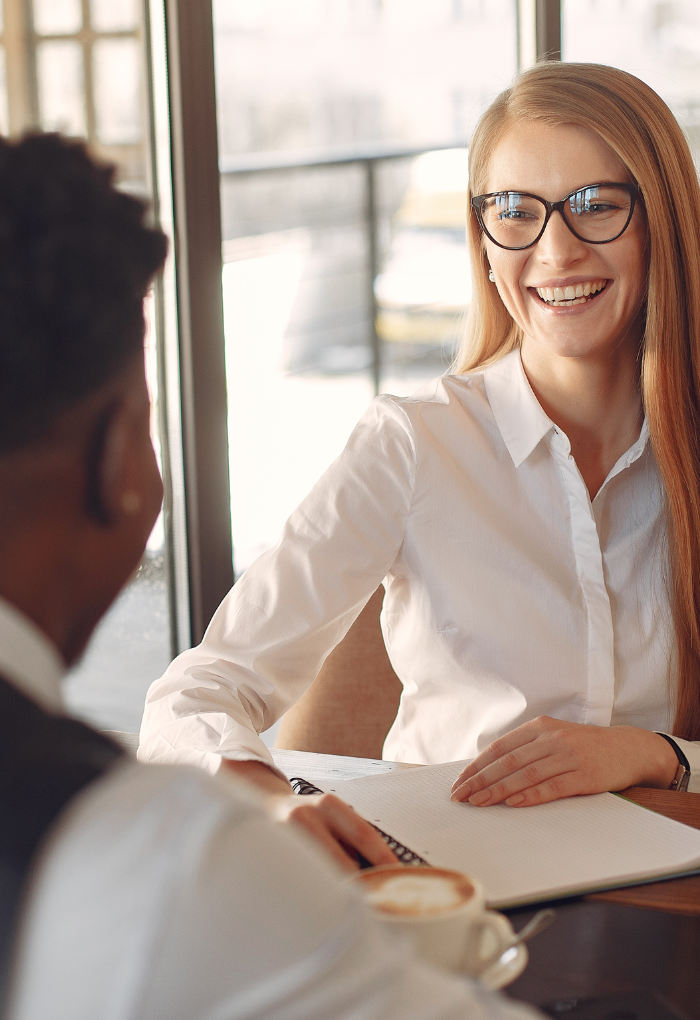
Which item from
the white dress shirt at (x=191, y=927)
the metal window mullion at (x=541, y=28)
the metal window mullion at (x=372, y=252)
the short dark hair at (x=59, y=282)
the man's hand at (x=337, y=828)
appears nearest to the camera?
the white dress shirt at (x=191, y=927)

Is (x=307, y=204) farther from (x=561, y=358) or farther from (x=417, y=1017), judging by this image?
(x=417, y=1017)

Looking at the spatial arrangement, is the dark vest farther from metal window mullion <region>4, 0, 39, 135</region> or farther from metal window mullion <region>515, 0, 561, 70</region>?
metal window mullion <region>515, 0, 561, 70</region>

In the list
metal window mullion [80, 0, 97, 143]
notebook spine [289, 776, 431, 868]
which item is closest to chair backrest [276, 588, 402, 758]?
notebook spine [289, 776, 431, 868]

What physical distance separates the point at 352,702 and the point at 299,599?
313 mm

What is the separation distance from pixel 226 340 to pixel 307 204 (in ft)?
2.10

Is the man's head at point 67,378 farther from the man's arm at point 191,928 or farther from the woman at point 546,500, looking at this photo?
the woman at point 546,500

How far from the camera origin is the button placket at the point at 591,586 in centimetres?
140

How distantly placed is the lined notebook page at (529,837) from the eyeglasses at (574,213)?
0.79m

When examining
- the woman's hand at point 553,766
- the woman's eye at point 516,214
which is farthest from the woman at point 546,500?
the woman's hand at point 553,766

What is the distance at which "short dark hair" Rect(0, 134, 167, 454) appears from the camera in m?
0.50

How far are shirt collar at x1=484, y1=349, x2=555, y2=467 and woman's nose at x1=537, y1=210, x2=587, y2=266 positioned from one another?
18 cm

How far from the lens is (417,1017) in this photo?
42 centimetres

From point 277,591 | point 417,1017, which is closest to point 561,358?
point 277,591

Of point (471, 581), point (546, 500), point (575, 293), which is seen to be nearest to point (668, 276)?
point (575, 293)
